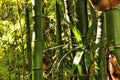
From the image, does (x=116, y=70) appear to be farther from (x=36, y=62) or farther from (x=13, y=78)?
(x=13, y=78)

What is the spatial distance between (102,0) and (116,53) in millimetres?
142

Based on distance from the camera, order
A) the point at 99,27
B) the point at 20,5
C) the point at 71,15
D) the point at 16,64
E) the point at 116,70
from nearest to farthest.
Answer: the point at 116,70, the point at 99,27, the point at 71,15, the point at 20,5, the point at 16,64

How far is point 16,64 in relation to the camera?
2.13 meters

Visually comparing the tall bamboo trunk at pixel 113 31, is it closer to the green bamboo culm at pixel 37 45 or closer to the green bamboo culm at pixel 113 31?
the green bamboo culm at pixel 113 31

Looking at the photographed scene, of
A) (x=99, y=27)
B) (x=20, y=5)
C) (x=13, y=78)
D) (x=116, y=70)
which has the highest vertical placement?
(x=20, y=5)

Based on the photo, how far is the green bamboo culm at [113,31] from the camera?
747 mm

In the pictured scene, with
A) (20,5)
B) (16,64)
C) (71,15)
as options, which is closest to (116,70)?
(71,15)

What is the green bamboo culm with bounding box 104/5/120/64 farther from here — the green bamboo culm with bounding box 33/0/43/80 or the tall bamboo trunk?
the green bamboo culm with bounding box 33/0/43/80

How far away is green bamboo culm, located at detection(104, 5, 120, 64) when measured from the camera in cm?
75

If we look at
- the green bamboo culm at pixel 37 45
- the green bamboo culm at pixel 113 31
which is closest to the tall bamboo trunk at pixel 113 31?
the green bamboo culm at pixel 113 31

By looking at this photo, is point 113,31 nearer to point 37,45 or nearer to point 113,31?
point 113,31

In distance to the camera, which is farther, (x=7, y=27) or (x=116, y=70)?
(x=7, y=27)

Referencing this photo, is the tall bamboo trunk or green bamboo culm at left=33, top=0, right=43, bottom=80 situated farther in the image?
green bamboo culm at left=33, top=0, right=43, bottom=80

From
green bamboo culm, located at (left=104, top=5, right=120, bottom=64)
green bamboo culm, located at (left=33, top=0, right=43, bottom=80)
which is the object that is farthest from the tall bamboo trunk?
green bamboo culm, located at (left=33, top=0, right=43, bottom=80)
